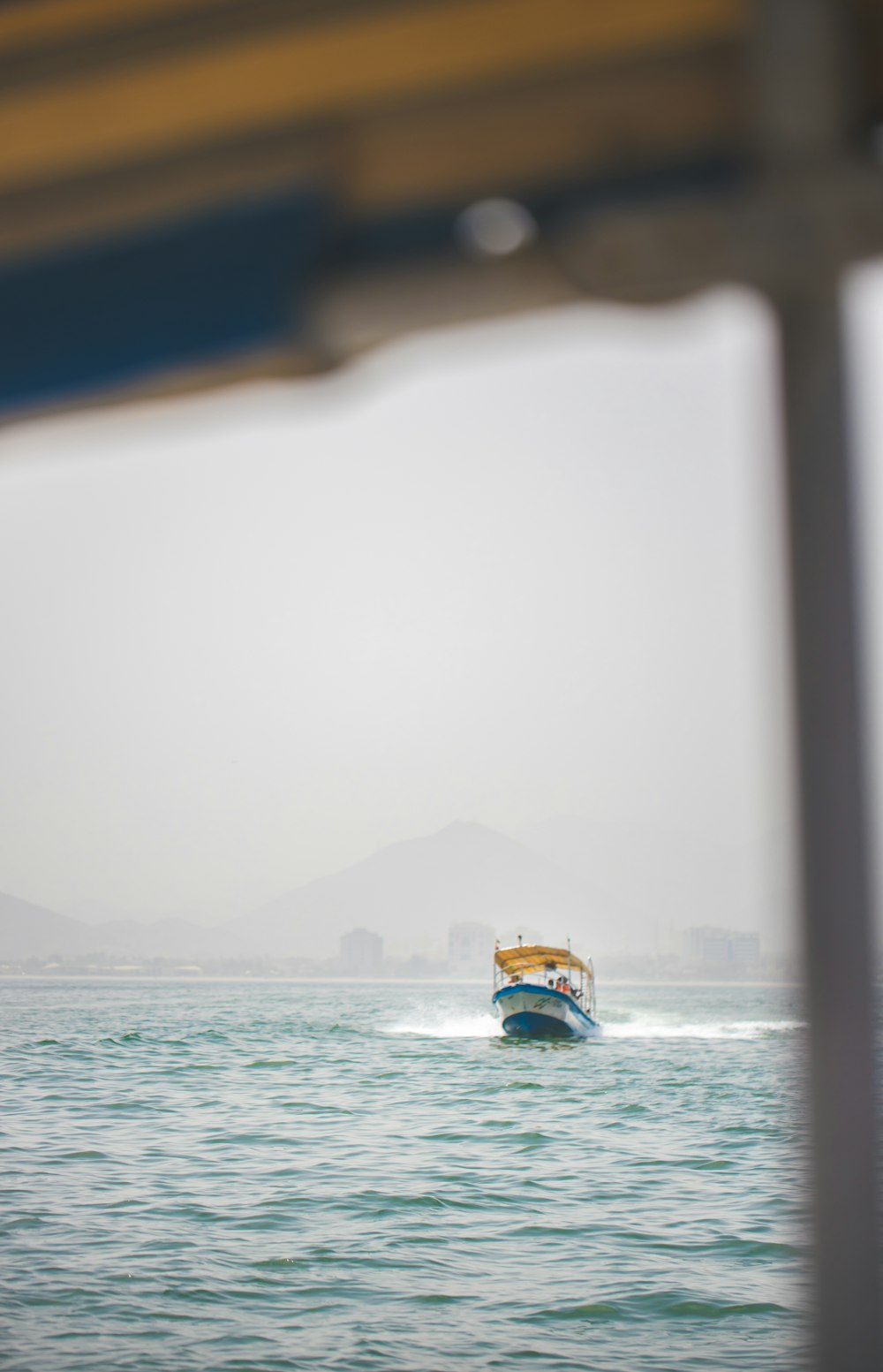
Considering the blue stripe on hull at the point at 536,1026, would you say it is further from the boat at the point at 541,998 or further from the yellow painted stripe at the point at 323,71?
the yellow painted stripe at the point at 323,71

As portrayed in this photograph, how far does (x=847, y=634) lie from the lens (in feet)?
3.13

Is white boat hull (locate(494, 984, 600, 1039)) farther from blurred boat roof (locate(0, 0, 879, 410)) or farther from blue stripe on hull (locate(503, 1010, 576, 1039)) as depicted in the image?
blurred boat roof (locate(0, 0, 879, 410))

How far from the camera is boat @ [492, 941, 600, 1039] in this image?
991 inches

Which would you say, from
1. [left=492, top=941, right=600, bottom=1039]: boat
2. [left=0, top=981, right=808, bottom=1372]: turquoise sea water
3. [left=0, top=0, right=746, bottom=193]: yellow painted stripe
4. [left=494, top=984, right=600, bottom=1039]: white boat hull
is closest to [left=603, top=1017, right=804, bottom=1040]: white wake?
[left=0, top=981, right=808, bottom=1372]: turquoise sea water

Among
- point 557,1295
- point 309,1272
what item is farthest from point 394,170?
point 309,1272

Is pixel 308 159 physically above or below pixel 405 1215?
above

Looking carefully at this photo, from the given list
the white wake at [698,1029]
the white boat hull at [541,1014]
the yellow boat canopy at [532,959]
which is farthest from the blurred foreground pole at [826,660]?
the white wake at [698,1029]

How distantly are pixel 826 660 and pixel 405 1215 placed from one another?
48.4ft

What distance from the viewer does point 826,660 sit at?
955 millimetres

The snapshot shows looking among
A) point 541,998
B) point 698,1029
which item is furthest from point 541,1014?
point 698,1029

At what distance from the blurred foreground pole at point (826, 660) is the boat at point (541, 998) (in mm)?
23151

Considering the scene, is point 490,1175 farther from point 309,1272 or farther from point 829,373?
point 829,373

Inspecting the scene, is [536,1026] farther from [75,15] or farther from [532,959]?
[75,15]

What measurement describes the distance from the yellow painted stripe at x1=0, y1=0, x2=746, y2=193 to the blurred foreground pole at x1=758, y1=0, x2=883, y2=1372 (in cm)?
16
